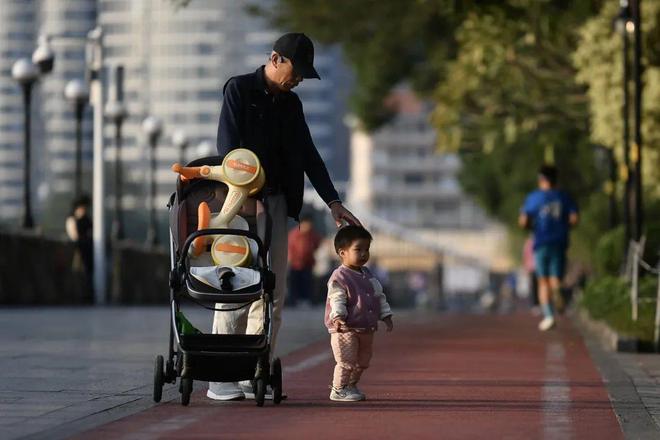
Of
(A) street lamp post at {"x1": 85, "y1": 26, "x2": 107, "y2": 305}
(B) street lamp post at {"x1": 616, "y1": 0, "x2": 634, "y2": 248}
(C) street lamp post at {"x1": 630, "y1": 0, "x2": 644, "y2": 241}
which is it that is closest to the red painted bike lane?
(C) street lamp post at {"x1": 630, "y1": 0, "x2": 644, "y2": 241}

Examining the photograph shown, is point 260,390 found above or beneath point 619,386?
above

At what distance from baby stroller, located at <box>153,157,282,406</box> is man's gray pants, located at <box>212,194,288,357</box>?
173 mm

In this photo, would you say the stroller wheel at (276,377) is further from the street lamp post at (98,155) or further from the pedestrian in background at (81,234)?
the street lamp post at (98,155)

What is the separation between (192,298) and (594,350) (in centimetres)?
757

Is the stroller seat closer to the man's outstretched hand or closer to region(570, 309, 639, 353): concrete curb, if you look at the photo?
the man's outstretched hand

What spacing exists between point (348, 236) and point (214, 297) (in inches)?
39.7

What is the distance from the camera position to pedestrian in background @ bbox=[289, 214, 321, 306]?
2839cm

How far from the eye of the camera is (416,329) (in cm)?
2150

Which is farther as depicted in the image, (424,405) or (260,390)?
(424,405)

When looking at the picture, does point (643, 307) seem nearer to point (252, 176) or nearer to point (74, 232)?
point (252, 176)

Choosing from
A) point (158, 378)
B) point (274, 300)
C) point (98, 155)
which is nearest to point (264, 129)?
point (274, 300)

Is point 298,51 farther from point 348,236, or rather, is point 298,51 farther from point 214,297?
point 214,297

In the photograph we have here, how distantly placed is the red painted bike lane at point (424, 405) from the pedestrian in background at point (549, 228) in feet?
14.0

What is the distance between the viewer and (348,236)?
34.5ft
